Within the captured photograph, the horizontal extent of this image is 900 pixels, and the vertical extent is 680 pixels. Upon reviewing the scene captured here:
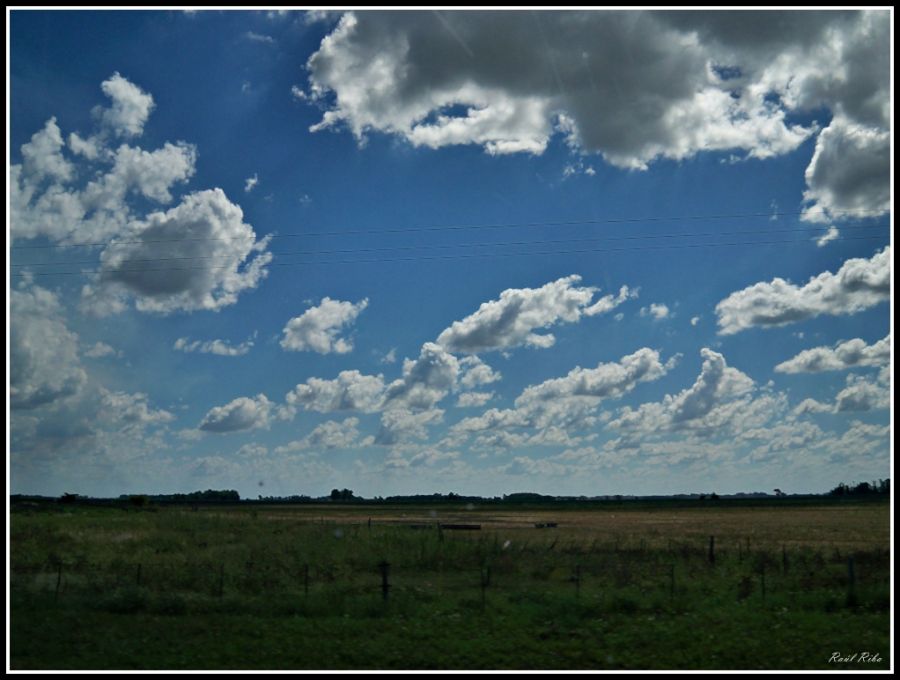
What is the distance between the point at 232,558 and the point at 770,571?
81.2 feet

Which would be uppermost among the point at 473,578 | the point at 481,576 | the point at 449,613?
the point at 481,576

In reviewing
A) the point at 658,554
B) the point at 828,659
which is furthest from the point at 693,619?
the point at 658,554

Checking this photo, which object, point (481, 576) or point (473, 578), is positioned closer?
point (481, 576)

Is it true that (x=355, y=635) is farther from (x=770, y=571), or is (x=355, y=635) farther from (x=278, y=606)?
(x=770, y=571)

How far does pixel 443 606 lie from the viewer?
75.8 feet

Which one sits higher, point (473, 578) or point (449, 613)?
point (449, 613)

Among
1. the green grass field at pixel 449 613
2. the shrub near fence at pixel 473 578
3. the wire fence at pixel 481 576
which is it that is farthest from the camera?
the wire fence at pixel 481 576

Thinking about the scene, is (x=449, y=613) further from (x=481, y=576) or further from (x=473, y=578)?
(x=473, y=578)

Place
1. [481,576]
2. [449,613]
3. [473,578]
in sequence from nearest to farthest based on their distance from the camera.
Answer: [449,613] < [481,576] < [473,578]

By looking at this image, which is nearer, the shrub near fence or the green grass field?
the green grass field

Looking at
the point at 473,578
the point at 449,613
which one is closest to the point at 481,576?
the point at 449,613

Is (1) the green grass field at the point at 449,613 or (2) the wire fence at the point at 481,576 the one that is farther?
(2) the wire fence at the point at 481,576

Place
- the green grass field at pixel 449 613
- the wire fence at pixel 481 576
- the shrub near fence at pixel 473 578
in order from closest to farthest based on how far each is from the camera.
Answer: the green grass field at pixel 449 613 < the shrub near fence at pixel 473 578 < the wire fence at pixel 481 576

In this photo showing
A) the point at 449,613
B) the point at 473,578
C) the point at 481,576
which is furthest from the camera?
the point at 473,578
